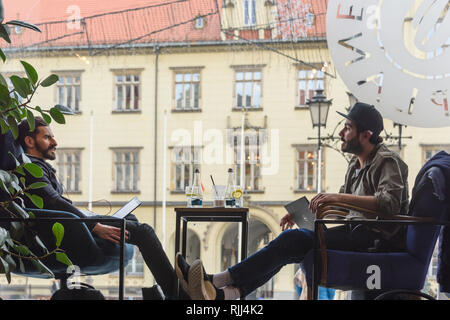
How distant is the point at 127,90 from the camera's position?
193 inches

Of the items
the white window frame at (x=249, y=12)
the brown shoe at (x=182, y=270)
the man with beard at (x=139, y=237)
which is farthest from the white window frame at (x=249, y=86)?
the brown shoe at (x=182, y=270)

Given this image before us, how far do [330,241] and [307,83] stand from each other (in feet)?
6.33

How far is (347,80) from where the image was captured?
4.59m

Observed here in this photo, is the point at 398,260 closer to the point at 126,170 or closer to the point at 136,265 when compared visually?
the point at 136,265

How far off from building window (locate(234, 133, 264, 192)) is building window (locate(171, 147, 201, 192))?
29 cm

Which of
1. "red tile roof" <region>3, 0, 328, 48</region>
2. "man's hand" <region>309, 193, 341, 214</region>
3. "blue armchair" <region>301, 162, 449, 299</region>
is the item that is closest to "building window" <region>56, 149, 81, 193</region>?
"red tile roof" <region>3, 0, 328, 48</region>

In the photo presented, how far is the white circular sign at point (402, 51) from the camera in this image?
175 inches

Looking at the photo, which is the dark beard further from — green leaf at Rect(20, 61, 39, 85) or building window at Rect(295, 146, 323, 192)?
green leaf at Rect(20, 61, 39, 85)

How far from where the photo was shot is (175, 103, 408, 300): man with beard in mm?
2947

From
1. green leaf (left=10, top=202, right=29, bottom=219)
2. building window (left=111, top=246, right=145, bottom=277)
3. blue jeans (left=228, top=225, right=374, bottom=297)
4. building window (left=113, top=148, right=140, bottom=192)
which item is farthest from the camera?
building window (left=113, top=148, right=140, bottom=192)

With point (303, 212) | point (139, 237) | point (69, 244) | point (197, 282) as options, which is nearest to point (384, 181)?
point (303, 212)

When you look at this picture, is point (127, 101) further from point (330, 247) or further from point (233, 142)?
point (330, 247)
